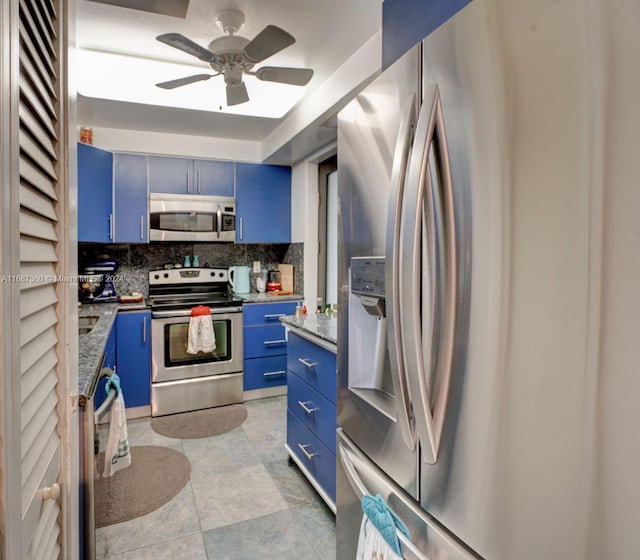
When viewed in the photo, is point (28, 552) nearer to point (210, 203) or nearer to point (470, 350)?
point (470, 350)

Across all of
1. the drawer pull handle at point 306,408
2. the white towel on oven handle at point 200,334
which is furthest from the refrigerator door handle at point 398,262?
the white towel on oven handle at point 200,334

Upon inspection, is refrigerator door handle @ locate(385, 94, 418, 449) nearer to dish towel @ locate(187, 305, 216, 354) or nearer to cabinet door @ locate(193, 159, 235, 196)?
dish towel @ locate(187, 305, 216, 354)

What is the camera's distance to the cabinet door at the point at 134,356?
3.25 m

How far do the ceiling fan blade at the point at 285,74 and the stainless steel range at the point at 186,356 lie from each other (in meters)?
1.92

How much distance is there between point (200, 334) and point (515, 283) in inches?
119

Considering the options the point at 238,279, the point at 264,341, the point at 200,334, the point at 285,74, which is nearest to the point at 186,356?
the point at 200,334

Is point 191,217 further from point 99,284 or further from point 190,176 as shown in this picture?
point 99,284

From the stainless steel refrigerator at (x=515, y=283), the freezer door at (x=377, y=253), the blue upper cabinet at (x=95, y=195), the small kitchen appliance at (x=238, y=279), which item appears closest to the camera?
the stainless steel refrigerator at (x=515, y=283)

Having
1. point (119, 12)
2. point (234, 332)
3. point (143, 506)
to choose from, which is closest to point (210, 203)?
point (234, 332)

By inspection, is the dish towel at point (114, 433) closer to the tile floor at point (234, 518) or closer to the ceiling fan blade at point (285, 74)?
the tile floor at point (234, 518)

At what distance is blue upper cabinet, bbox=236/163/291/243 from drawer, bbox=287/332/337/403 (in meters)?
1.81

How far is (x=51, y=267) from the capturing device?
33.5 inches

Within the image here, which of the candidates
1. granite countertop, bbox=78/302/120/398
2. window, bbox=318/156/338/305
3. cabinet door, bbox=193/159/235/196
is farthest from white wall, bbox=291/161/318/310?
granite countertop, bbox=78/302/120/398

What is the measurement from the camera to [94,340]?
2.07 m
